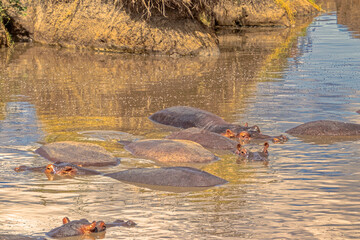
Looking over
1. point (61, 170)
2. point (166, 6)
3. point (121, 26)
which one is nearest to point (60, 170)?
point (61, 170)

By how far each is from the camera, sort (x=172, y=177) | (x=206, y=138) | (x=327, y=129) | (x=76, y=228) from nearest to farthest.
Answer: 1. (x=76, y=228)
2. (x=172, y=177)
3. (x=206, y=138)
4. (x=327, y=129)

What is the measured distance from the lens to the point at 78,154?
9422 millimetres

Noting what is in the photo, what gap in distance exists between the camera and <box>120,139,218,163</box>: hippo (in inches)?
371

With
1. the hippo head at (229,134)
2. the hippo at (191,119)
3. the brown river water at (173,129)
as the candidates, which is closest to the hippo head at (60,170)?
the brown river water at (173,129)

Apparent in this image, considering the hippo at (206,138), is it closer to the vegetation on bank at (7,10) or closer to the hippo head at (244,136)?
the hippo head at (244,136)

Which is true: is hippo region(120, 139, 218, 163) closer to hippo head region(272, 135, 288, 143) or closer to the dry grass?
hippo head region(272, 135, 288, 143)

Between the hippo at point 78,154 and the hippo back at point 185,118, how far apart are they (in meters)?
2.45

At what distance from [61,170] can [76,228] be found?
95.4 inches

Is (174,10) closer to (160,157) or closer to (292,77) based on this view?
(292,77)

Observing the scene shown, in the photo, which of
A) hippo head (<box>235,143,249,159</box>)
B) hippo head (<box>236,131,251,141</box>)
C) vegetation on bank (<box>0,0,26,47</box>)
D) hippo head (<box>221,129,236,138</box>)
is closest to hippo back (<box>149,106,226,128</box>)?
hippo head (<box>221,129,236,138</box>)

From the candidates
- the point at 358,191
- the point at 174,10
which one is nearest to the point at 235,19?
the point at 174,10

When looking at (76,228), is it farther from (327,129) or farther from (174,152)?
(327,129)

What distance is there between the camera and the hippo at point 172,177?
8188mm

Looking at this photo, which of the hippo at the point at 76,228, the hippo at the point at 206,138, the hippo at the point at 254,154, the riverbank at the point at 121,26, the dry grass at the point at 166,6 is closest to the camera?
the hippo at the point at 76,228
